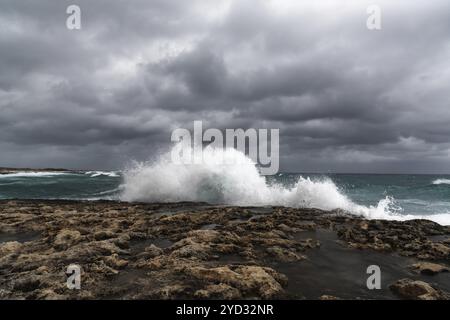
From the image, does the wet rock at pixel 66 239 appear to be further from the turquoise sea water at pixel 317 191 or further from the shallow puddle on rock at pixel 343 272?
the turquoise sea water at pixel 317 191

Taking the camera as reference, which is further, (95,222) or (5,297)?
(95,222)

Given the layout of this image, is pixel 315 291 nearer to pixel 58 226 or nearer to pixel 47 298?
pixel 47 298

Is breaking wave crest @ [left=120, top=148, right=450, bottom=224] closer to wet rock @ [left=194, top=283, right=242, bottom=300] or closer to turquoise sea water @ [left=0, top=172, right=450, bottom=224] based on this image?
A: turquoise sea water @ [left=0, top=172, right=450, bottom=224]

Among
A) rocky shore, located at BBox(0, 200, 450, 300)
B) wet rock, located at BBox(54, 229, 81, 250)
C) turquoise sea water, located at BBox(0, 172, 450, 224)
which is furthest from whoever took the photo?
turquoise sea water, located at BBox(0, 172, 450, 224)

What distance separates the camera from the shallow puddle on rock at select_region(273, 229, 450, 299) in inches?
270

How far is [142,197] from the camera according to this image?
2688cm

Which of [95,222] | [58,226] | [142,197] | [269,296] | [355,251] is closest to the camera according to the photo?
[269,296]

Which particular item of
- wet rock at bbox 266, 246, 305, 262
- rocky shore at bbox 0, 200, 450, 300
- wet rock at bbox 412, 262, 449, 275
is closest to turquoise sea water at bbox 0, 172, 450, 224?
rocky shore at bbox 0, 200, 450, 300

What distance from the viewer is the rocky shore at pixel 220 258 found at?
6.67m

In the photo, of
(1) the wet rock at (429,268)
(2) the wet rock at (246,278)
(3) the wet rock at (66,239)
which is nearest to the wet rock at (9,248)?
(3) the wet rock at (66,239)

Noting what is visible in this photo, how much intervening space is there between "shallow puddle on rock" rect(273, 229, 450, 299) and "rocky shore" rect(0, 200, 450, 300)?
29 mm
